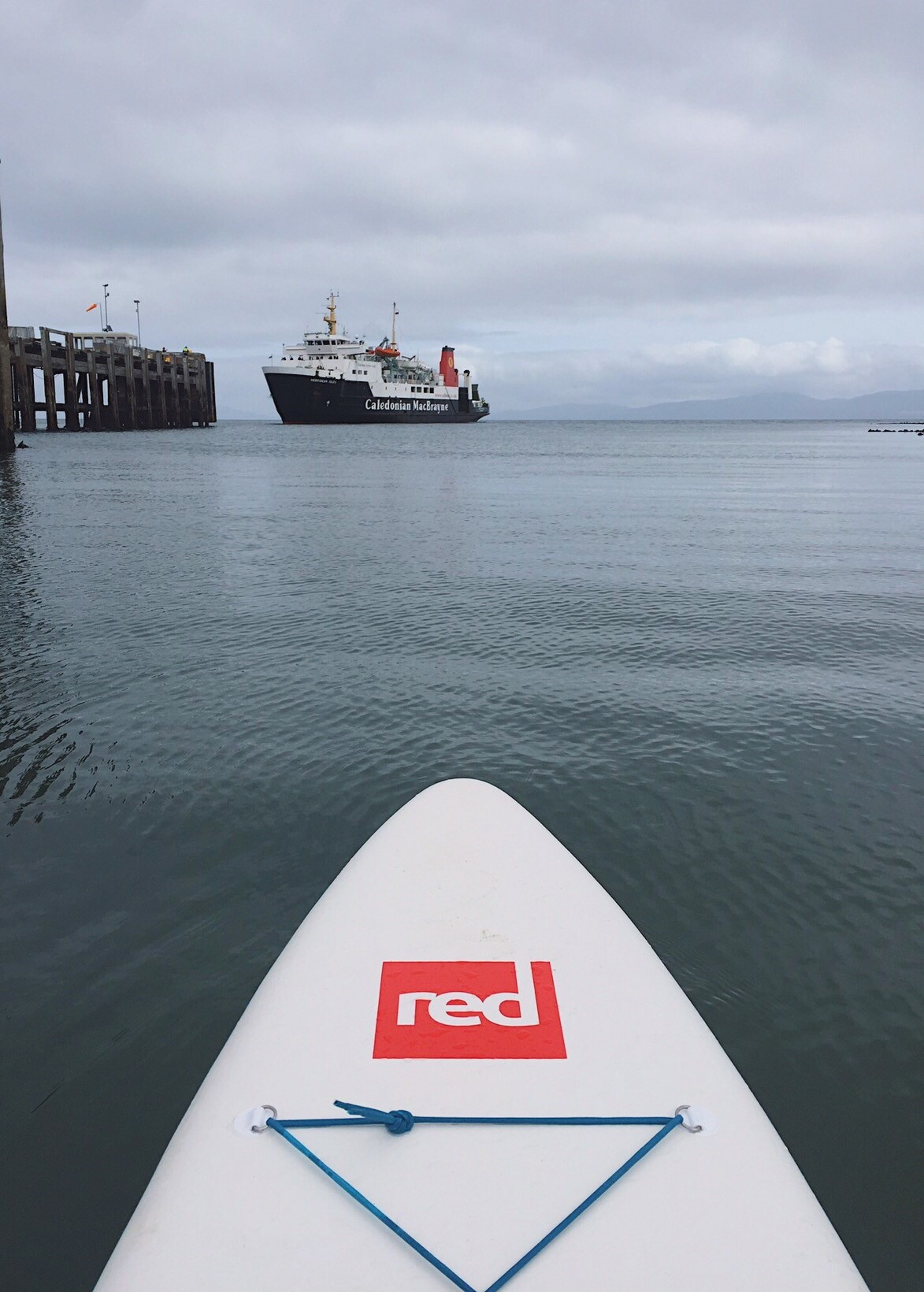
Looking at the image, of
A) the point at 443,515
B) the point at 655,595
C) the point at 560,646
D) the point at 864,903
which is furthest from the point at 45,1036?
the point at 443,515

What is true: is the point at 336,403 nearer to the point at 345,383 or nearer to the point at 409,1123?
the point at 345,383

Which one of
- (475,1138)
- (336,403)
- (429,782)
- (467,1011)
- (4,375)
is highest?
(336,403)

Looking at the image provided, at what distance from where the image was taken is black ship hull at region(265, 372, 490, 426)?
98.0m

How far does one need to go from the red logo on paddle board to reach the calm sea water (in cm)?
153

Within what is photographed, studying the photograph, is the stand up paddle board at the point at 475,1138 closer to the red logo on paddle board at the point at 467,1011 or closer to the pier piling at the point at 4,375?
the red logo on paddle board at the point at 467,1011

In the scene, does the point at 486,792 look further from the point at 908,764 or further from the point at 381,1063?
the point at 908,764

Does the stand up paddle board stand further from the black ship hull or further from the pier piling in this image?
the black ship hull

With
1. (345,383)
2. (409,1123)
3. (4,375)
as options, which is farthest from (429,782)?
(345,383)

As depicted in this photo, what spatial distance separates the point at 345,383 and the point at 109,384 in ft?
93.2

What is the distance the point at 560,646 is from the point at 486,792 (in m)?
7.08

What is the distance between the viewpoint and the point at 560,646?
43.9 feet

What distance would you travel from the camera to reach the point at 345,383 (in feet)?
322

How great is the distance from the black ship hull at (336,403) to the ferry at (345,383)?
9 cm

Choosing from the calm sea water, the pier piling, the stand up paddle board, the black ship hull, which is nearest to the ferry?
the black ship hull
